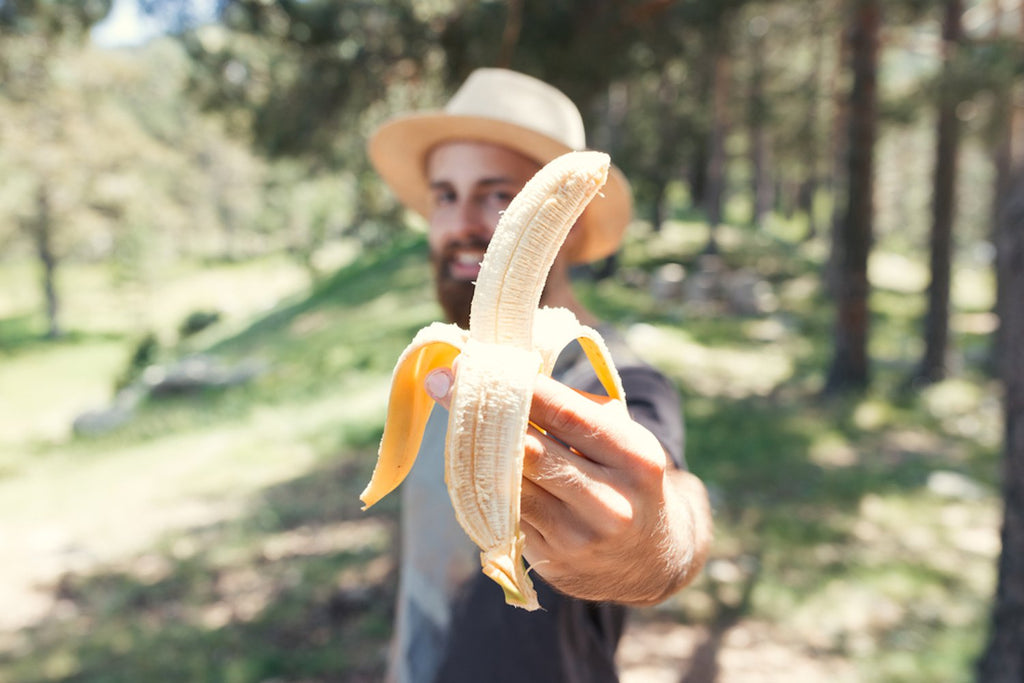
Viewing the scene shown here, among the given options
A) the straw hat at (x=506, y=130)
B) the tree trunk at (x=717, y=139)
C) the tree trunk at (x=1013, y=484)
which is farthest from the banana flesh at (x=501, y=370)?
the tree trunk at (x=717, y=139)

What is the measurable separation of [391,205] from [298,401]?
6.41 metres

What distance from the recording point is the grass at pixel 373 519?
4.10 meters

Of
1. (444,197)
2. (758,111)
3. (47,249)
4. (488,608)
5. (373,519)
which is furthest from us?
(47,249)

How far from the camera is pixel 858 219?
27.3 ft

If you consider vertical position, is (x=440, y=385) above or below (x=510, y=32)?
below

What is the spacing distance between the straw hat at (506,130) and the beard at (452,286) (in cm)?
32

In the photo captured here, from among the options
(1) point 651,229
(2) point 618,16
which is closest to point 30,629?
(2) point 618,16

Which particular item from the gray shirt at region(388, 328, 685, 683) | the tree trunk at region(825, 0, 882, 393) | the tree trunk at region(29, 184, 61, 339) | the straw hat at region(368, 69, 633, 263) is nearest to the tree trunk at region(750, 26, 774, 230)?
the tree trunk at region(825, 0, 882, 393)

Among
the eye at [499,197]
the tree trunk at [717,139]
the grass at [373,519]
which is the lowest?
the grass at [373,519]

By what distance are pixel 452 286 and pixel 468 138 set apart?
0.42m

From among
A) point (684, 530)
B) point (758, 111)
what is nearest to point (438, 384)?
point (684, 530)

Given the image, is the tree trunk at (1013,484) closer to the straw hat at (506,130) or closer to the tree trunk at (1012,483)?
the tree trunk at (1012,483)

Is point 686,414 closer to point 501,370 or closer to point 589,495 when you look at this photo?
point 589,495

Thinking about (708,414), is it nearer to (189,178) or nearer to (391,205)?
(391,205)
